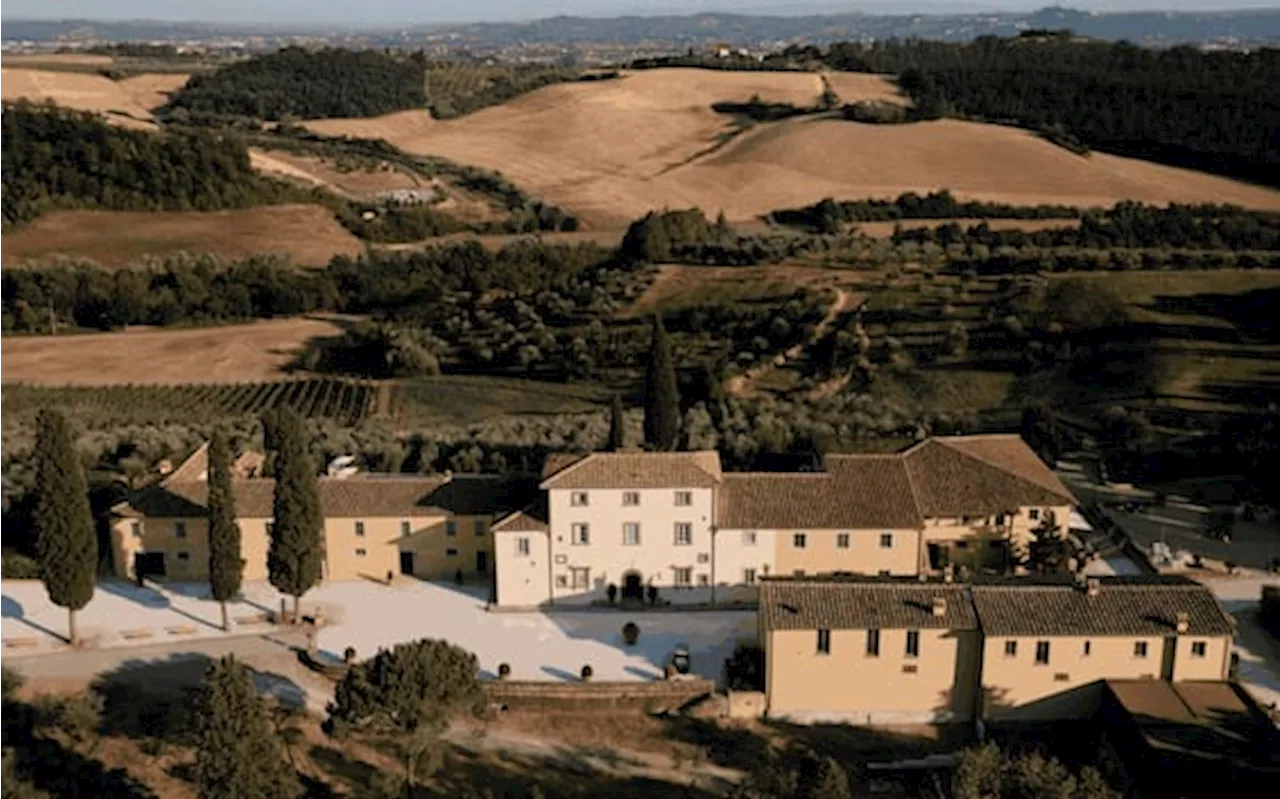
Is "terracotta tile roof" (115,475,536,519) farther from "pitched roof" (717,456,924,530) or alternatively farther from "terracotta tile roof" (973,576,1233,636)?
"terracotta tile roof" (973,576,1233,636)

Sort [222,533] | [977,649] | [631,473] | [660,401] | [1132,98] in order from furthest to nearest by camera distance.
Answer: [1132,98]
[660,401]
[631,473]
[222,533]
[977,649]

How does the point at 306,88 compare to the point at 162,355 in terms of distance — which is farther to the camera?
the point at 306,88

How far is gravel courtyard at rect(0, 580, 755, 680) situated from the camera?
3491 centimetres

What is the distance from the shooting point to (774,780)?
26.2 m

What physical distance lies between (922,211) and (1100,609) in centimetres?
6825

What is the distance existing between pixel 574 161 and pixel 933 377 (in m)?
73.4

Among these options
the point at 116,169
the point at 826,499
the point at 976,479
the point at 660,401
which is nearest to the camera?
the point at 826,499

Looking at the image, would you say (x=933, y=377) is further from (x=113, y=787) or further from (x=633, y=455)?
(x=113, y=787)

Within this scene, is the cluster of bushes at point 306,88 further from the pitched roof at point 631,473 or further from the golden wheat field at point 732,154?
the pitched roof at point 631,473

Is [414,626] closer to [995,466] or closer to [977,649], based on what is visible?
[977,649]

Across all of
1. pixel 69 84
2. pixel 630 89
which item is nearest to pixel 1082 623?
pixel 630 89

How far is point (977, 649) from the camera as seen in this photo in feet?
106

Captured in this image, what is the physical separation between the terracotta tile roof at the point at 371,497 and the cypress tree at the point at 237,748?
474 inches

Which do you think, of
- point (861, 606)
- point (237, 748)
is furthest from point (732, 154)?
point (237, 748)
